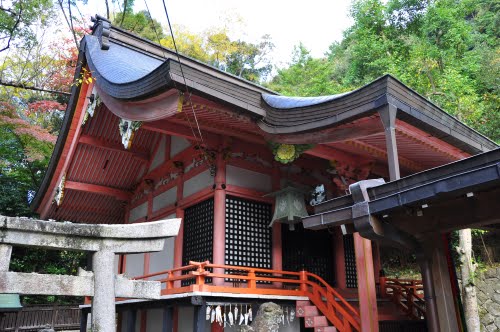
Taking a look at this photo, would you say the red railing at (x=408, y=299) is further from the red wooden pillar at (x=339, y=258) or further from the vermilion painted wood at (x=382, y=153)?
the vermilion painted wood at (x=382, y=153)

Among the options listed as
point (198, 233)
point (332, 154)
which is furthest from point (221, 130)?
point (198, 233)

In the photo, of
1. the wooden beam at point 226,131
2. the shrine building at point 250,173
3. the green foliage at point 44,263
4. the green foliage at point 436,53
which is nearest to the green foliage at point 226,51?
the green foliage at point 436,53

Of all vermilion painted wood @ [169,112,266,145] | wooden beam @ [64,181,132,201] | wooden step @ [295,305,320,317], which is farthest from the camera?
wooden beam @ [64,181,132,201]

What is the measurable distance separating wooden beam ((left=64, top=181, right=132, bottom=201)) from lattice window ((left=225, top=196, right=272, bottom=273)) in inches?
237

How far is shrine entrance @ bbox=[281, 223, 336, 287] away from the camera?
10180mm

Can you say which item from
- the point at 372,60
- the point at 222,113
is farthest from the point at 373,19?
the point at 222,113

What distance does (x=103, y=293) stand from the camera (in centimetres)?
512

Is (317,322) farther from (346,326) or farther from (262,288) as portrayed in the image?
(262,288)

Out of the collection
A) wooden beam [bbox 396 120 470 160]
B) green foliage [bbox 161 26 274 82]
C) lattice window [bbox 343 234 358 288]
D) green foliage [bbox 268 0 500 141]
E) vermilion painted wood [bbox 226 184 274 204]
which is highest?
green foliage [bbox 161 26 274 82]

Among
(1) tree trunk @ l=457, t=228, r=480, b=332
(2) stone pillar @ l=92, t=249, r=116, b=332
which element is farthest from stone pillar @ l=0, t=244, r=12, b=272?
(1) tree trunk @ l=457, t=228, r=480, b=332

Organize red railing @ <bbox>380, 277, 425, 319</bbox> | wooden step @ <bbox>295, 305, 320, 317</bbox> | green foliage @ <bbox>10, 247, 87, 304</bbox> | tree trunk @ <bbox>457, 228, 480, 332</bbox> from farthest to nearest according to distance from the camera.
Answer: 1. green foliage @ <bbox>10, 247, 87, 304</bbox>
2. red railing @ <bbox>380, 277, 425, 319</bbox>
3. tree trunk @ <bbox>457, 228, 480, 332</bbox>
4. wooden step @ <bbox>295, 305, 320, 317</bbox>

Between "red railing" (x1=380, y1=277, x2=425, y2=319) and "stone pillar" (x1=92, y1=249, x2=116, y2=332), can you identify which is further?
"red railing" (x1=380, y1=277, x2=425, y2=319)

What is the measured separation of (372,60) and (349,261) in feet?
43.0

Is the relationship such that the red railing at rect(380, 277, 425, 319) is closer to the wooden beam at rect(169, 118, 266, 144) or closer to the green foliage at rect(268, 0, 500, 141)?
the wooden beam at rect(169, 118, 266, 144)
